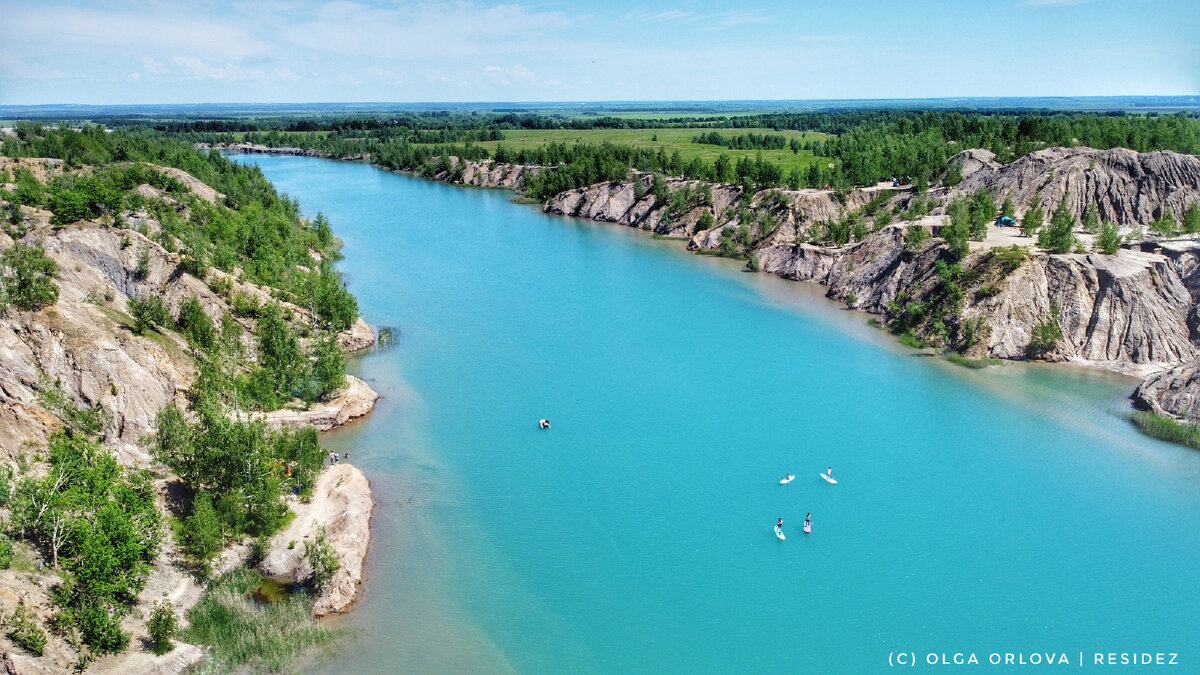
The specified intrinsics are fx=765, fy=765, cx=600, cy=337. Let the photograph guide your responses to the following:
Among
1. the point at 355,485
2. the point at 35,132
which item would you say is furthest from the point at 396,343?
the point at 35,132

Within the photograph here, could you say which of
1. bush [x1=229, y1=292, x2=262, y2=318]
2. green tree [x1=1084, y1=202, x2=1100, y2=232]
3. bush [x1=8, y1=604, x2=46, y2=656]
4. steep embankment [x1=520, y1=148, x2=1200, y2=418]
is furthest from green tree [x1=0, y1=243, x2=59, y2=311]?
green tree [x1=1084, y1=202, x2=1100, y2=232]

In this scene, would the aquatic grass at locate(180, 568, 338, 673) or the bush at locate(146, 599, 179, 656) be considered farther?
the aquatic grass at locate(180, 568, 338, 673)

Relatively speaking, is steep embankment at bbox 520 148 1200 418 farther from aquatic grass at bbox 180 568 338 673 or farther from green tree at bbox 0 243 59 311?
green tree at bbox 0 243 59 311

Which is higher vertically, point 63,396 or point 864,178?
point 864,178

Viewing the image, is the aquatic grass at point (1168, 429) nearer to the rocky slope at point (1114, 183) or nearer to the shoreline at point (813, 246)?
the shoreline at point (813, 246)

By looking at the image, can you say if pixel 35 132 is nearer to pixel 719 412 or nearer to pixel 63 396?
pixel 63 396

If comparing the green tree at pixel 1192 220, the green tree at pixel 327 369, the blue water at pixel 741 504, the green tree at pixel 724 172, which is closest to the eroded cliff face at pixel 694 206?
the green tree at pixel 724 172
